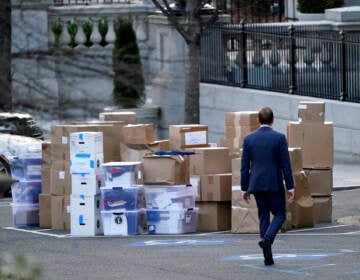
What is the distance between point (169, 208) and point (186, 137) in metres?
1.39

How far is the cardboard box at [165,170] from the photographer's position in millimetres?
14469

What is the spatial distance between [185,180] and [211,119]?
11792 millimetres

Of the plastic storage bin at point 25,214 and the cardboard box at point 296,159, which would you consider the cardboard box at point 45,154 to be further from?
the cardboard box at point 296,159

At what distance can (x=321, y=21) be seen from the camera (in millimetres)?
29125

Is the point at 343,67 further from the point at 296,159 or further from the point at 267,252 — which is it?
the point at 267,252

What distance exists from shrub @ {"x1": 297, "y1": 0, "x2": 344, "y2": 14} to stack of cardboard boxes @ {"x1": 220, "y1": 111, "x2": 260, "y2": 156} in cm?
1519

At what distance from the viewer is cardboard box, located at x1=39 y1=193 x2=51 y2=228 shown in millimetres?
15555

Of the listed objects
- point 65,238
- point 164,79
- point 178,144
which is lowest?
point 65,238

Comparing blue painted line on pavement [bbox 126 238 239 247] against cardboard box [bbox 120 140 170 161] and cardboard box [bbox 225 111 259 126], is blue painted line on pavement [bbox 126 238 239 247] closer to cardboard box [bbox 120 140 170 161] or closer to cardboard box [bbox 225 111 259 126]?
cardboard box [bbox 120 140 170 161]

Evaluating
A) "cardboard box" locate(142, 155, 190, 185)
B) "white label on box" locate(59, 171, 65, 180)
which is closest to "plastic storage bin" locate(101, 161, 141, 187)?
"cardboard box" locate(142, 155, 190, 185)

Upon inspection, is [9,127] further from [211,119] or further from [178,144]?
[211,119]

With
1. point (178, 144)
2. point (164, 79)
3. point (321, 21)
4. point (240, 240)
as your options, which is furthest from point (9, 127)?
point (164, 79)

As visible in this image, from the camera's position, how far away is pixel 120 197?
14484 mm

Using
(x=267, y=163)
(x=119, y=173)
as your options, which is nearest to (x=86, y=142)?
(x=119, y=173)
